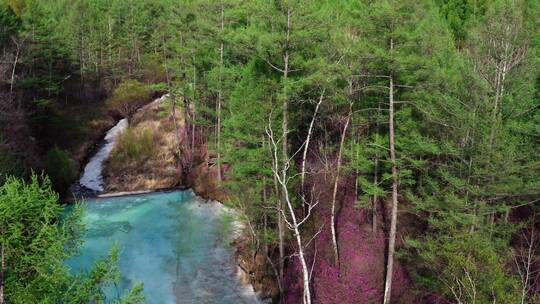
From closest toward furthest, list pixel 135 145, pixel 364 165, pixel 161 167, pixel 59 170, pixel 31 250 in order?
pixel 31 250 < pixel 364 165 < pixel 59 170 < pixel 161 167 < pixel 135 145

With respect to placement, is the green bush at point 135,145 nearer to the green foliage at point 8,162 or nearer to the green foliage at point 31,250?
the green foliage at point 8,162

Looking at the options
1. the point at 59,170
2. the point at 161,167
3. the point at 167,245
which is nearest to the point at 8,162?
the point at 59,170

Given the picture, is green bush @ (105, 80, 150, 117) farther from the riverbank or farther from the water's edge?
the water's edge

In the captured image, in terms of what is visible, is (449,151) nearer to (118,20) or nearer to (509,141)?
(509,141)

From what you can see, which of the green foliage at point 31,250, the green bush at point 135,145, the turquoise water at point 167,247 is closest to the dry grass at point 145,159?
the green bush at point 135,145

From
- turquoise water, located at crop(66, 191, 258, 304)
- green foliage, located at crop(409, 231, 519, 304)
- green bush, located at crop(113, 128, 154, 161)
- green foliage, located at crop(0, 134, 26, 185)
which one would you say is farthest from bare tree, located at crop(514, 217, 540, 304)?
green bush, located at crop(113, 128, 154, 161)

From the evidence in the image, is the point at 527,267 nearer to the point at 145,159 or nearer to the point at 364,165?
the point at 364,165
